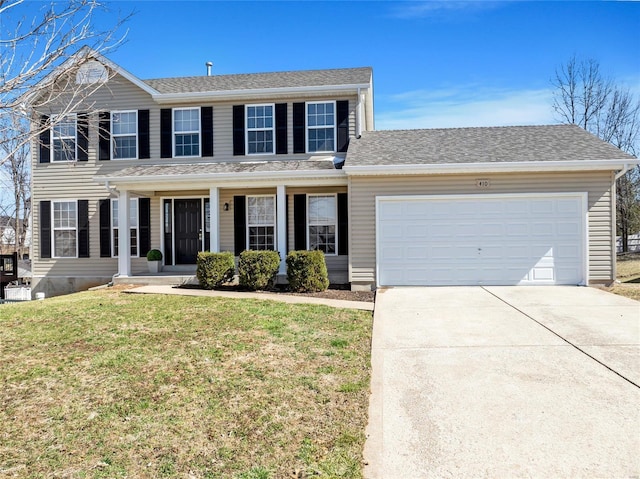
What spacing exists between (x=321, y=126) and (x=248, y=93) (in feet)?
8.15

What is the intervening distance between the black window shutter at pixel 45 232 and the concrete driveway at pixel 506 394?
11.9 m

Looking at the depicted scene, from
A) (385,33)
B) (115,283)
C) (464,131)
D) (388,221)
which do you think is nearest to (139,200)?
(115,283)

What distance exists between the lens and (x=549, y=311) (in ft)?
25.1

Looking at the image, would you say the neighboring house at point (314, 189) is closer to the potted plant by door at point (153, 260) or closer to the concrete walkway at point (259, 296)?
the potted plant by door at point (153, 260)

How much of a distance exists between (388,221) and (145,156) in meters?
8.21

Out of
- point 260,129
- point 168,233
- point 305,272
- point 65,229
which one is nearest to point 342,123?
point 260,129

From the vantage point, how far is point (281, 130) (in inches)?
523

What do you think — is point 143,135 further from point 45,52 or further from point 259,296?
point 45,52

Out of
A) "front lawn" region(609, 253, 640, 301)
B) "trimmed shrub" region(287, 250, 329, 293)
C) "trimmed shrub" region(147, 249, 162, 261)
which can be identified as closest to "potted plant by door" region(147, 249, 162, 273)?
"trimmed shrub" region(147, 249, 162, 261)

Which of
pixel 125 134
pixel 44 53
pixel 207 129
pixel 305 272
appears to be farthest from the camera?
pixel 125 134

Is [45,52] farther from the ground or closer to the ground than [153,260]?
farther from the ground

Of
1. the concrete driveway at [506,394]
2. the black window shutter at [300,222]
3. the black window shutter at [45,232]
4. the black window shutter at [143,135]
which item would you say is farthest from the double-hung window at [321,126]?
the black window shutter at [45,232]

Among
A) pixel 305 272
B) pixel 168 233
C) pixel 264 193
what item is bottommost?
pixel 305 272

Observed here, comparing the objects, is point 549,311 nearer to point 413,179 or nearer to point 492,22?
point 413,179
